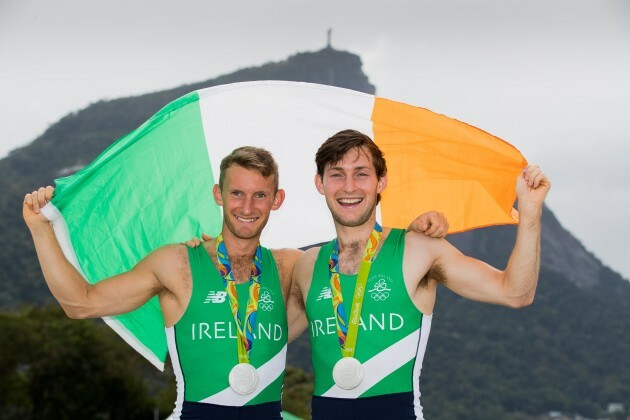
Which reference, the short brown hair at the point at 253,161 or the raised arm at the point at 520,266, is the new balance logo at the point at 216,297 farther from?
the raised arm at the point at 520,266

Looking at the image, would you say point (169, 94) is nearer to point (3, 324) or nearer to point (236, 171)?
point (3, 324)

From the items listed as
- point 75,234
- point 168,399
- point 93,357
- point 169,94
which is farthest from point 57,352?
point 169,94

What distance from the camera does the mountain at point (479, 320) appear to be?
7756 cm

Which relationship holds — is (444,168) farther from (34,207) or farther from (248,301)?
(34,207)

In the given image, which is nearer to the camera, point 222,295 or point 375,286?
point 375,286

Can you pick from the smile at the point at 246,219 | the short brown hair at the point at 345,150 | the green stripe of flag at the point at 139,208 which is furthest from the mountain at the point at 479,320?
the short brown hair at the point at 345,150

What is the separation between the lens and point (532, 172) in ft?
16.3

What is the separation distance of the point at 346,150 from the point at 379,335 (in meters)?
0.94

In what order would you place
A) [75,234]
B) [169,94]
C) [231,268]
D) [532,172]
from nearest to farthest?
[532,172], [231,268], [75,234], [169,94]

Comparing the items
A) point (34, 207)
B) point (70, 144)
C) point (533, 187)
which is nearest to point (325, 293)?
point (533, 187)

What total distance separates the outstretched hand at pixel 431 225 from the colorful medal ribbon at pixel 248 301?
33.7 inches

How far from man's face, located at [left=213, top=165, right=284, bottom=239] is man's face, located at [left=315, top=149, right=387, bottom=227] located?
347 mm

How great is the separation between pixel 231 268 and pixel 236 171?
50cm

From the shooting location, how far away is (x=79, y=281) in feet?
17.5
